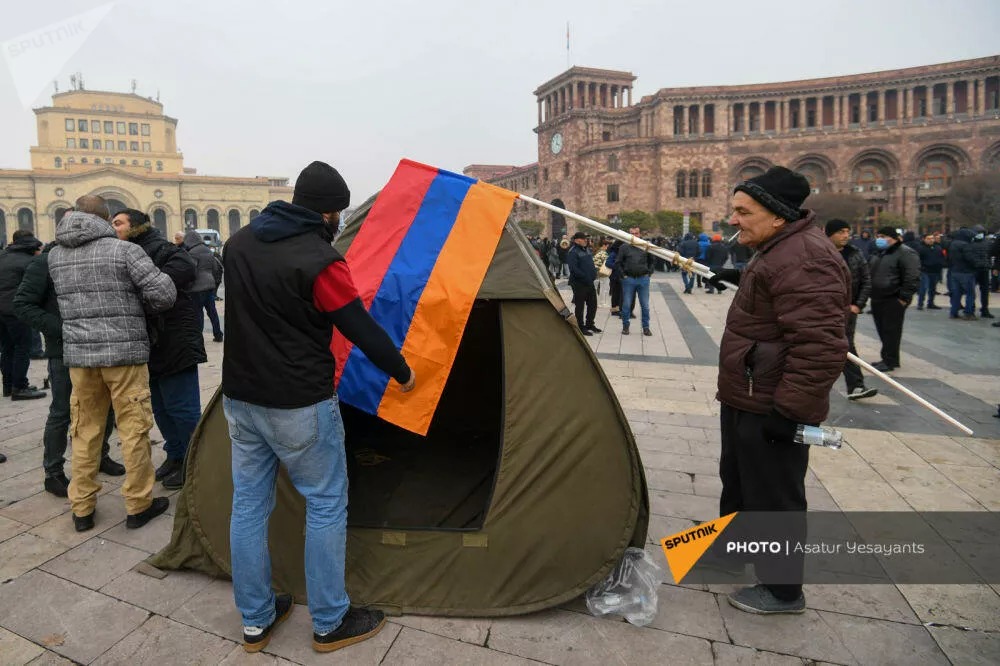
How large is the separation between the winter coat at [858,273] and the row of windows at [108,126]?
3547 inches

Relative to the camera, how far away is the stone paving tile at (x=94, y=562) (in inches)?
111

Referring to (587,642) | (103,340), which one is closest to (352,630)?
(587,642)

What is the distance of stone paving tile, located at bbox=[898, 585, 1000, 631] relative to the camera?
8.16ft

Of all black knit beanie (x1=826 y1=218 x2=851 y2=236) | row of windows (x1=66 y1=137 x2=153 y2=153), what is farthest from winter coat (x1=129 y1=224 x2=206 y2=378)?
row of windows (x1=66 y1=137 x2=153 y2=153)

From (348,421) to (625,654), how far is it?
104 inches

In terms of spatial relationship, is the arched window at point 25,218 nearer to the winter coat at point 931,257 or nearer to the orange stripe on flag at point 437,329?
the winter coat at point 931,257

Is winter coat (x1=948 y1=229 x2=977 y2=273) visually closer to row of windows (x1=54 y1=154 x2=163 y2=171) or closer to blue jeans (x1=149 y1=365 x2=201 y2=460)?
blue jeans (x1=149 y1=365 x2=201 y2=460)

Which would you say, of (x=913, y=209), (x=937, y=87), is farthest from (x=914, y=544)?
(x=937, y=87)

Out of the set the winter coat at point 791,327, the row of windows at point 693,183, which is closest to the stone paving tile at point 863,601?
the winter coat at point 791,327

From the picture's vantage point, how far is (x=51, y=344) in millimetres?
3617

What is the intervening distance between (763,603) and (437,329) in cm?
194

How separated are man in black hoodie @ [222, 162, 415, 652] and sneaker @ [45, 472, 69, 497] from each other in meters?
2.31

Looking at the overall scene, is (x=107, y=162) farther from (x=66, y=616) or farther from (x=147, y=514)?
(x=66, y=616)

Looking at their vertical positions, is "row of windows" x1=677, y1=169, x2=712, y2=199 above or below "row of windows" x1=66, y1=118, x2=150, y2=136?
below
